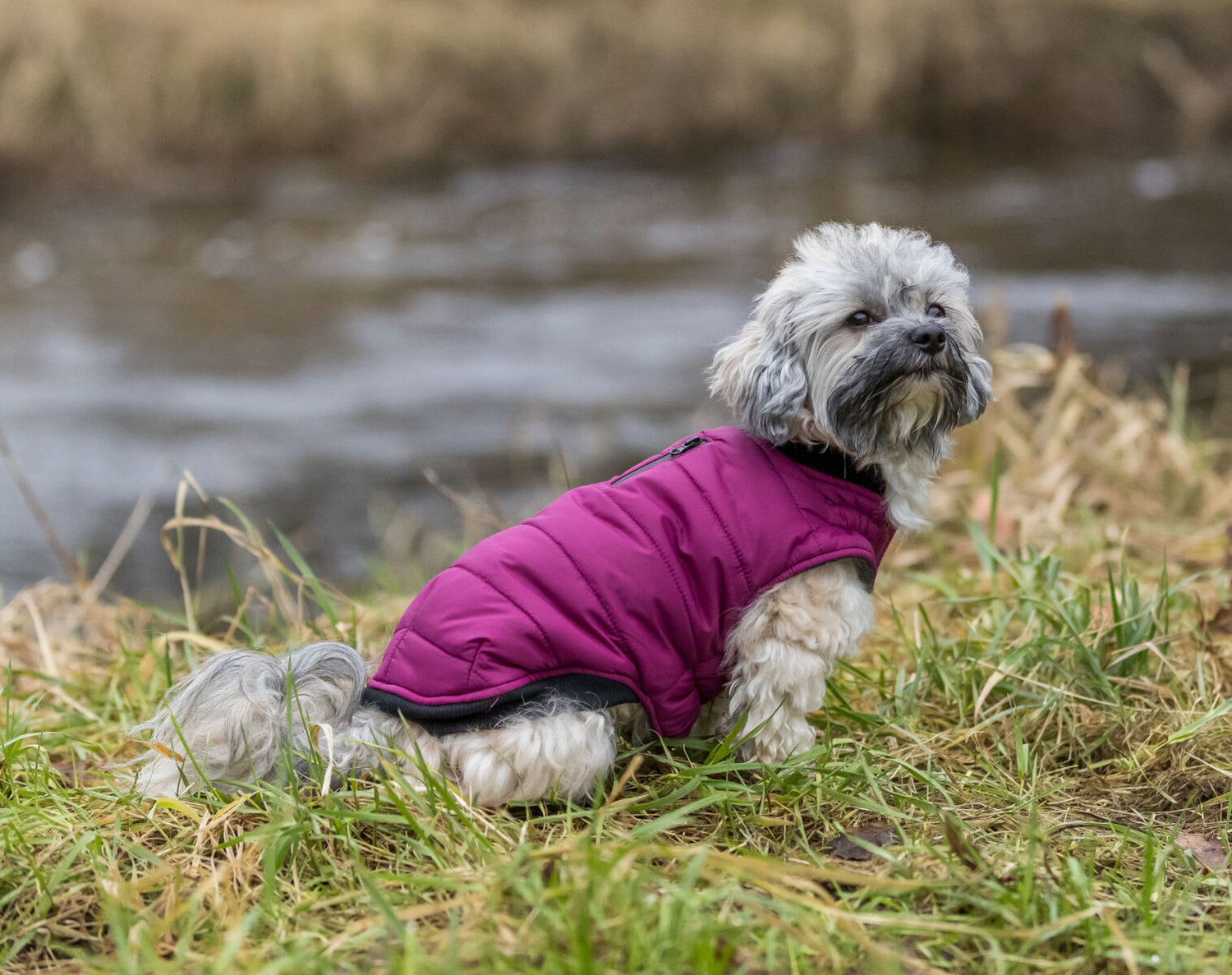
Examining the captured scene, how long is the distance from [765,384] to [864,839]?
1.08m

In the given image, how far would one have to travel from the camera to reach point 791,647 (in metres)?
2.74

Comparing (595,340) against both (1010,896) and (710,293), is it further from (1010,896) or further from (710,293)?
(1010,896)

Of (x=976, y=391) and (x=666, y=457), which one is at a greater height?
(x=976, y=391)

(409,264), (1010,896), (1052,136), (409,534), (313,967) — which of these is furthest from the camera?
(1052,136)

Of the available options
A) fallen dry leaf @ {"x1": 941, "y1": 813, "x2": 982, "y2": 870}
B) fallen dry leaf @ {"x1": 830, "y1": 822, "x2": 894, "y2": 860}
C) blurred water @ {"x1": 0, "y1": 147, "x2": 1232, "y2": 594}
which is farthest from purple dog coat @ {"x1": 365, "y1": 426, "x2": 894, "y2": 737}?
blurred water @ {"x1": 0, "y1": 147, "x2": 1232, "y2": 594}

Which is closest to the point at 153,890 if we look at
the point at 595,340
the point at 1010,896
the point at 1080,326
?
the point at 1010,896

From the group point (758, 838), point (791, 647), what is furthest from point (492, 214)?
point (758, 838)

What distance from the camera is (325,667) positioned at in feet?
8.75

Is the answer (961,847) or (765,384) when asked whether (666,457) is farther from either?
(961,847)

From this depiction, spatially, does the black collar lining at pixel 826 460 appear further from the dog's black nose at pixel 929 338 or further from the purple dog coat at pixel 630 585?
the dog's black nose at pixel 929 338

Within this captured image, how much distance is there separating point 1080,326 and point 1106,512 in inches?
177

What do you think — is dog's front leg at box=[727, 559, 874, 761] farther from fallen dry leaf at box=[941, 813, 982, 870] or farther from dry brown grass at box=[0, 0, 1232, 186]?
dry brown grass at box=[0, 0, 1232, 186]

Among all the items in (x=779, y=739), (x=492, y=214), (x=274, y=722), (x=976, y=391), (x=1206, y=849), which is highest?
(x=976, y=391)

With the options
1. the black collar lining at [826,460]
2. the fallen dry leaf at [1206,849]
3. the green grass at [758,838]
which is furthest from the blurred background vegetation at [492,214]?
the fallen dry leaf at [1206,849]
